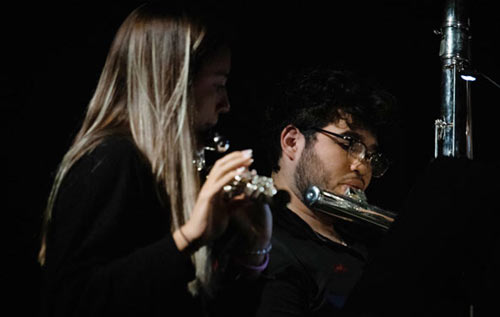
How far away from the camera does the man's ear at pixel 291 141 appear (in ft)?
7.72

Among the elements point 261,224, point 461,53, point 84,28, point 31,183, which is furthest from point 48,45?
point 461,53

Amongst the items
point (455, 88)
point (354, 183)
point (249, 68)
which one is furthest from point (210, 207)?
point (249, 68)

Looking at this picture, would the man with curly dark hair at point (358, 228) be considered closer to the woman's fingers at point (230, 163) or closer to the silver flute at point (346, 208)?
the silver flute at point (346, 208)

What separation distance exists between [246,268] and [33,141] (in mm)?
988

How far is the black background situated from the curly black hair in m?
0.14

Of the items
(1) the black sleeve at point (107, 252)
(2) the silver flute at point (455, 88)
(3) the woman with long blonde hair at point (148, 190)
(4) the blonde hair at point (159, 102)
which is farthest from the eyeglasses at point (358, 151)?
(1) the black sleeve at point (107, 252)

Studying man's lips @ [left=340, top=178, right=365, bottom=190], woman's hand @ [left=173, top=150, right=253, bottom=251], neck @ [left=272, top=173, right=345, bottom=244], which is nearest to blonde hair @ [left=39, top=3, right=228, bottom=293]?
woman's hand @ [left=173, top=150, right=253, bottom=251]

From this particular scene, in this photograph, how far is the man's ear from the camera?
235cm

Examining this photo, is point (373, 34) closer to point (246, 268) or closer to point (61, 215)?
point (246, 268)

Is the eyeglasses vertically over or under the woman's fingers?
under

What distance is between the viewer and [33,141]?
6.56 feet

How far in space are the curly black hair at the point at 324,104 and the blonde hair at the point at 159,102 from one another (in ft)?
3.43

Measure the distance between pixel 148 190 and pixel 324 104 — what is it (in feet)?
4.09

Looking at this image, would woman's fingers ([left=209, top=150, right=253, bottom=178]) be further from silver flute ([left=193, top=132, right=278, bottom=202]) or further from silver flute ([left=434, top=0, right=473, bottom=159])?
silver flute ([left=434, top=0, right=473, bottom=159])
